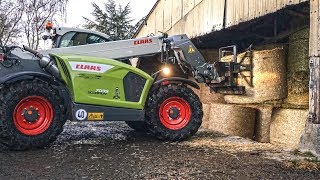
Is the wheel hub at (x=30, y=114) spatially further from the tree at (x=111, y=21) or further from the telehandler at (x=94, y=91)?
the tree at (x=111, y=21)

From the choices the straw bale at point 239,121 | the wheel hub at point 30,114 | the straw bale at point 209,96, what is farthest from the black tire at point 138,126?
the straw bale at point 209,96

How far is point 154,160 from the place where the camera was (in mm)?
5508

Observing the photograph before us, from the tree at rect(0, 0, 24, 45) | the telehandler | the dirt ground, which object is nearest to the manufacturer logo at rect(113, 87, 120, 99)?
the telehandler

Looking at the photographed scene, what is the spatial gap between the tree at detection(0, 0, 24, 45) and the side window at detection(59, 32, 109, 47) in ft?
60.7

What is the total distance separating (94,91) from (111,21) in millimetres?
28239

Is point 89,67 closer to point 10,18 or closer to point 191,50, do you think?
point 191,50

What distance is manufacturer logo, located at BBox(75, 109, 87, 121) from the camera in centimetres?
625

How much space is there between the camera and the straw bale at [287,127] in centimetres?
729

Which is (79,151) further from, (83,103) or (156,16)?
(156,16)

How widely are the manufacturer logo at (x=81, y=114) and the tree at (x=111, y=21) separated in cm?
2719

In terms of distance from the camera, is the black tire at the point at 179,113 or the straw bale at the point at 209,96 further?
the straw bale at the point at 209,96

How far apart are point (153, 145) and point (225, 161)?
1.55 m

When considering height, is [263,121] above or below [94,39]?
below

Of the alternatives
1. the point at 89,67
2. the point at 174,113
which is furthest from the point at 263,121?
the point at 89,67
